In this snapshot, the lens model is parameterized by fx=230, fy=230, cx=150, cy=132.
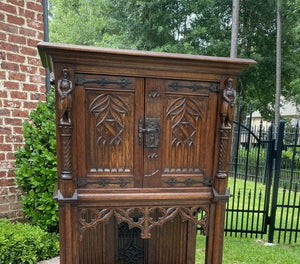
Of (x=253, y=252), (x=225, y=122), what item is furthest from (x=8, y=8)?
(x=253, y=252)

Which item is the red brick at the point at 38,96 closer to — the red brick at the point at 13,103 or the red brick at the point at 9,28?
the red brick at the point at 13,103

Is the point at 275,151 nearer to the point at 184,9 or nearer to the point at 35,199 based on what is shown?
the point at 35,199

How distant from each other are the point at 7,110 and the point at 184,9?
7.82 meters

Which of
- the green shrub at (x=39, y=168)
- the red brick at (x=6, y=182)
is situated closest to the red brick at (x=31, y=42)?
the green shrub at (x=39, y=168)

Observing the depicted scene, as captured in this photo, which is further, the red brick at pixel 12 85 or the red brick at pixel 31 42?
the red brick at pixel 31 42

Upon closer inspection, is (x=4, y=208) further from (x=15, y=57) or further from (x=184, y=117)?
(x=184, y=117)

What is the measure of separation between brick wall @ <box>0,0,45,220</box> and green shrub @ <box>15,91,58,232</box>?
20 centimetres

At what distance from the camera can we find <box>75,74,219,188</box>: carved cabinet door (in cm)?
133

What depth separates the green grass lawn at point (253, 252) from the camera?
8.29ft

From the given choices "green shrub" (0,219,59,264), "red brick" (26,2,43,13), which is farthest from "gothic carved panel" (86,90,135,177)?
"red brick" (26,2,43,13)

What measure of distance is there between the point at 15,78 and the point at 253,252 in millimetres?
3234

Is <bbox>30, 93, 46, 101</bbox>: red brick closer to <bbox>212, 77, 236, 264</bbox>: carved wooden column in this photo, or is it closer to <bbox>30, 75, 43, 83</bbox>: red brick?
<bbox>30, 75, 43, 83</bbox>: red brick

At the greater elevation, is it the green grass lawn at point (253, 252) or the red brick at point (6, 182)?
the red brick at point (6, 182)

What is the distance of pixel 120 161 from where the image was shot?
138cm
